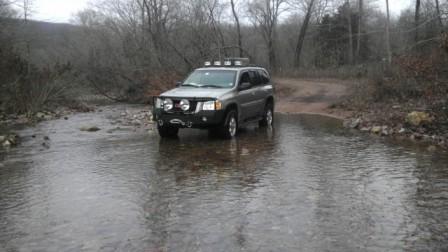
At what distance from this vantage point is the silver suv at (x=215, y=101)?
1267cm

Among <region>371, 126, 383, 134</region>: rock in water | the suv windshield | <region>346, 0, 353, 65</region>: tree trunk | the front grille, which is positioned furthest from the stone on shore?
<region>346, 0, 353, 65</region>: tree trunk

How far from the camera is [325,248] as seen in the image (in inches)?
211

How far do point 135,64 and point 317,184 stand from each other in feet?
78.6

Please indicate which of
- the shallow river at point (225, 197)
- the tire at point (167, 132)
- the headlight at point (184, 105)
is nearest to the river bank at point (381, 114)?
the shallow river at point (225, 197)

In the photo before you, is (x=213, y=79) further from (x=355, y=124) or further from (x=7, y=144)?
(x=7, y=144)

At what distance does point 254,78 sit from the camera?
49.6ft

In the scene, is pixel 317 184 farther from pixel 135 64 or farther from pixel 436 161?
pixel 135 64

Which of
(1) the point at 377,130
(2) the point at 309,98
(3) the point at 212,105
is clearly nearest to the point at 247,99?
(3) the point at 212,105

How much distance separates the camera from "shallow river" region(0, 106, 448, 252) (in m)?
5.68

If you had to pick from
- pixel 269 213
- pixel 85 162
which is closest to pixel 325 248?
pixel 269 213

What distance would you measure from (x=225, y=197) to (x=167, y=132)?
648 cm

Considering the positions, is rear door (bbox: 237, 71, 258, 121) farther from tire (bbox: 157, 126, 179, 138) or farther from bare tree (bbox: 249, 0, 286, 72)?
bare tree (bbox: 249, 0, 286, 72)

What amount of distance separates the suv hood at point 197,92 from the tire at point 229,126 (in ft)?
1.89

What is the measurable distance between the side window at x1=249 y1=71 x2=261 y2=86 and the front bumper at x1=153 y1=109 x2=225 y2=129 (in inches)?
95.6
